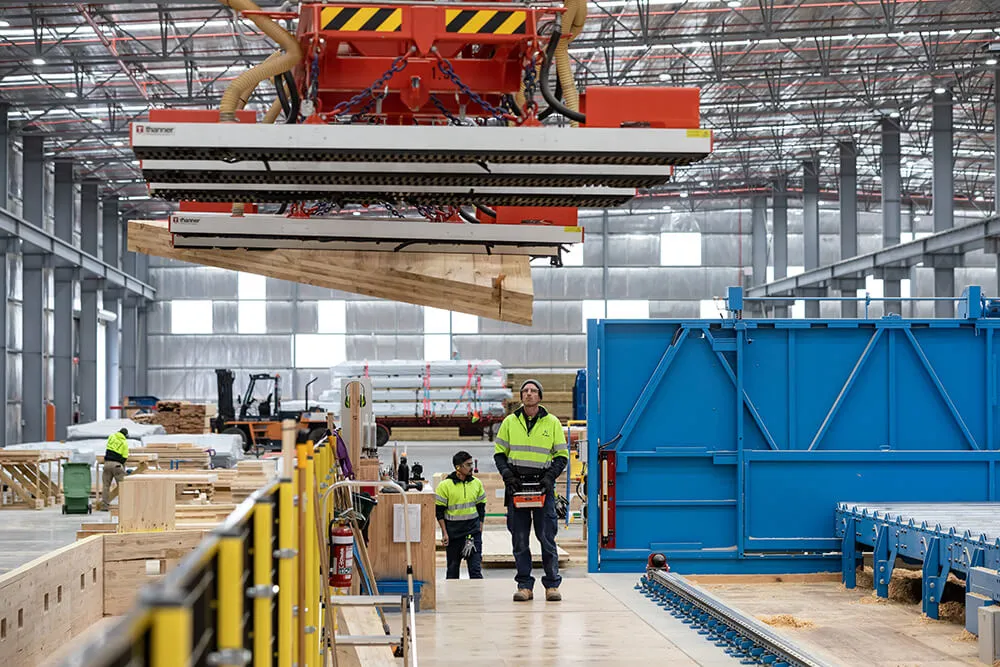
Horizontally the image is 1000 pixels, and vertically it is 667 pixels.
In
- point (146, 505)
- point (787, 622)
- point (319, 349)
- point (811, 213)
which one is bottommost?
point (787, 622)

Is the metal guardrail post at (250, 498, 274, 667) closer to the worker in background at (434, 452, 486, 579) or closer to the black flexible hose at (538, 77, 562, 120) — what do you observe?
the black flexible hose at (538, 77, 562, 120)

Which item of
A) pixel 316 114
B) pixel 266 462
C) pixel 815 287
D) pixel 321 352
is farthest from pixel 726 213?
pixel 316 114

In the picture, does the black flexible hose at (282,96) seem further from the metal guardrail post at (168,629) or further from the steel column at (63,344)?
the steel column at (63,344)

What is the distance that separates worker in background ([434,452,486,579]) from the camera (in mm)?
12594

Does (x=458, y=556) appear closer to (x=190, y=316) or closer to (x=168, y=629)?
(x=168, y=629)

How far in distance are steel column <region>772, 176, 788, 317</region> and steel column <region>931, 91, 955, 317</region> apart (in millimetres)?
12116

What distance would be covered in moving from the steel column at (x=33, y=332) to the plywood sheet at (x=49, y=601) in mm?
25443

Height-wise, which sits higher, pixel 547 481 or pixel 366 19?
pixel 366 19

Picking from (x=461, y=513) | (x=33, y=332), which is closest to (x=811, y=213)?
(x=33, y=332)

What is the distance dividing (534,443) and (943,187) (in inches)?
816

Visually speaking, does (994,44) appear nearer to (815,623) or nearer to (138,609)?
(815,623)

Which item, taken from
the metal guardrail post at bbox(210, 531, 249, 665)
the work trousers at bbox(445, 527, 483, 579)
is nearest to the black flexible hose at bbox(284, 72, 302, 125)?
the metal guardrail post at bbox(210, 531, 249, 665)

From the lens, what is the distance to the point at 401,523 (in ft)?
32.0

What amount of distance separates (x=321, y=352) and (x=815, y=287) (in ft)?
58.3
